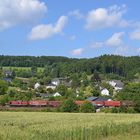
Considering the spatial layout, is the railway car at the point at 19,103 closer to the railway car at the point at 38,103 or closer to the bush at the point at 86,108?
the railway car at the point at 38,103

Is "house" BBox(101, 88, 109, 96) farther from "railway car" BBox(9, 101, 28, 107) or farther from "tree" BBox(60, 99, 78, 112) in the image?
"tree" BBox(60, 99, 78, 112)

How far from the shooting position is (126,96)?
87.9 m

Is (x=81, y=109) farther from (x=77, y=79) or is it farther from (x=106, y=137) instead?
(x=77, y=79)

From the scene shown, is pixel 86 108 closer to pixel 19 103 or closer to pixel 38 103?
pixel 38 103

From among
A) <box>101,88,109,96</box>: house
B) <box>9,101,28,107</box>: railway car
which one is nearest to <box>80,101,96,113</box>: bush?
<box>9,101,28,107</box>: railway car

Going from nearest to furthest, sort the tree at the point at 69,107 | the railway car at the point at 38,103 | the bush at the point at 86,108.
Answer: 1. the tree at the point at 69,107
2. the bush at the point at 86,108
3. the railway car at the point at 38,103

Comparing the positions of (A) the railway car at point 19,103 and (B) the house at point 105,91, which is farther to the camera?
(B) the house at point 105,91

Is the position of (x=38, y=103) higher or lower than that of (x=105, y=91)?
lower

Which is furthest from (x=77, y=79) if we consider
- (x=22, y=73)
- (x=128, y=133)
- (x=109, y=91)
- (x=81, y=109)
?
(x=128, y=133)

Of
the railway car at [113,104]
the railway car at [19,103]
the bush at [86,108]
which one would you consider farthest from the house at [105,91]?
the bush at [86,108]

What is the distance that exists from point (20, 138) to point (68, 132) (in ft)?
13.0

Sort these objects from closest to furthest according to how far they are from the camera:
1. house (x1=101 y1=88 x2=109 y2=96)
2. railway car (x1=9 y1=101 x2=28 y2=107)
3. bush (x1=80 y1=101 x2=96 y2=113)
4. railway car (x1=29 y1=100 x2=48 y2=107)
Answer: bush (x1=80 y1=101 x2=96 y2=113) → railway car (x1=29 y1=100 x2=48 y2=107) → railway car (x1=9 y1=101 x2=28 y2=107) → house (x1=101 y1=88 x2=109 y2=96)

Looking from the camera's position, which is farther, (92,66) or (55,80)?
(92,66)

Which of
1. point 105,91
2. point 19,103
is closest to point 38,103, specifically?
point 19,103
